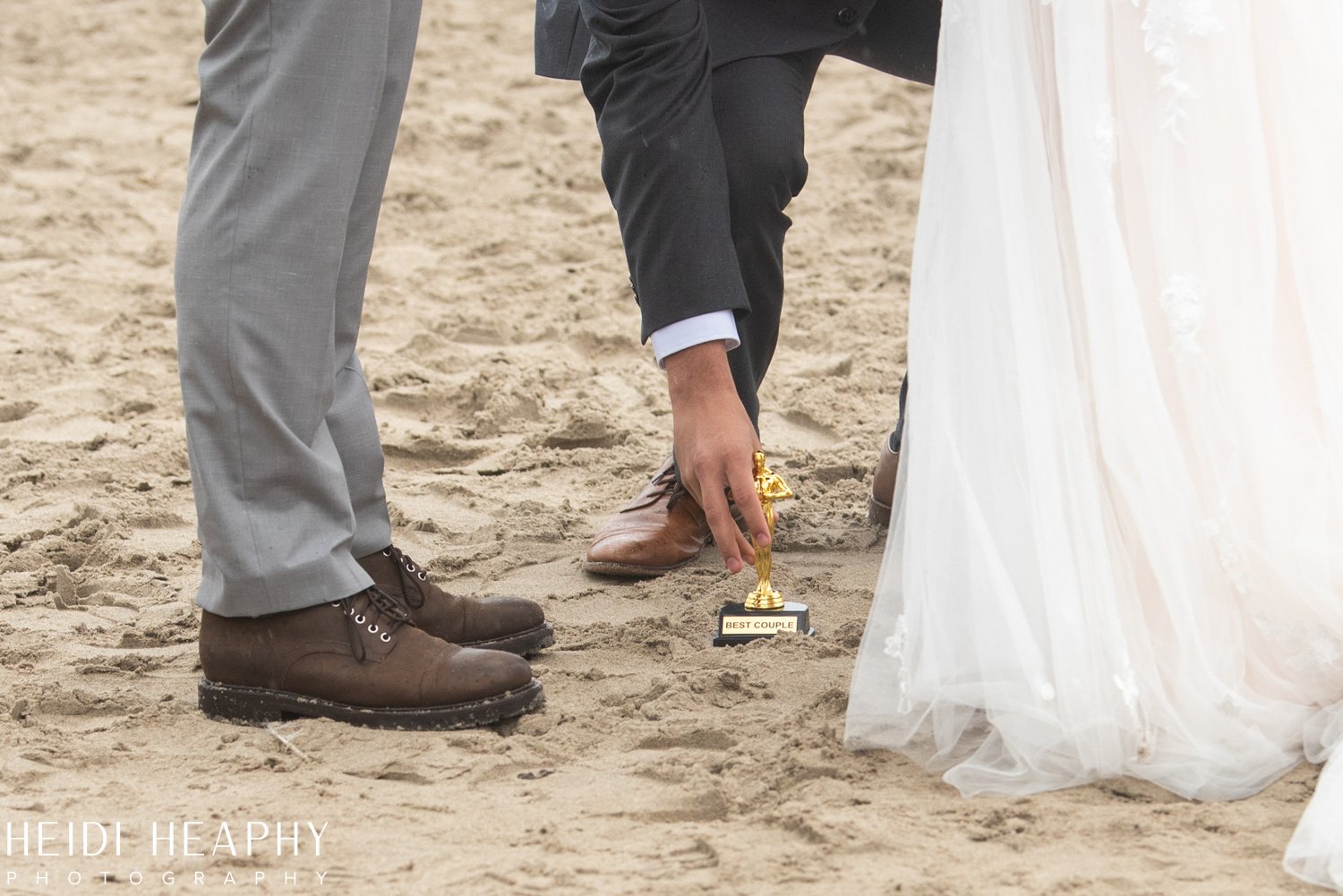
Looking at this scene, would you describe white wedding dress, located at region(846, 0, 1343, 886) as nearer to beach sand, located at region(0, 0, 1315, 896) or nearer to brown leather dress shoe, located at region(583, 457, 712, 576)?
beach sand, located at region(0, 0, 1315, 896)

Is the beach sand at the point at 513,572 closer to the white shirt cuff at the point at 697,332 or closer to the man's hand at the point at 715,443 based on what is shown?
the man's hand at the point at 715,443

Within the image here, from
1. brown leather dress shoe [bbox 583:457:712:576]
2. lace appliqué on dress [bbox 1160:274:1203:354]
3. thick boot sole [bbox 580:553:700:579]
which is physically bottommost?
thick boot sole [bbox 580:553:700:579]

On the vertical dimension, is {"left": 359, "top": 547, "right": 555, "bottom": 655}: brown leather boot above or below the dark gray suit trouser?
below

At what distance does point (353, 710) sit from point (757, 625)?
1.77ft

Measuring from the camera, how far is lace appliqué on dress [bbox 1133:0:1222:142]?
1.51m

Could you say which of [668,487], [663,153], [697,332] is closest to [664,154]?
[663,153]

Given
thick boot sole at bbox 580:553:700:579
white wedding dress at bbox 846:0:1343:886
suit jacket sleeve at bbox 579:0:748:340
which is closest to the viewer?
white wedding dress at bbox 846:0:1343:886

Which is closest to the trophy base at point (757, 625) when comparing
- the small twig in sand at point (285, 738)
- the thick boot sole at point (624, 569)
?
the thick boot sole at point (624, 569)

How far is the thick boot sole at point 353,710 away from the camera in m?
1.66

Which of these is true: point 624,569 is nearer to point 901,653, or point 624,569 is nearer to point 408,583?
point 408,583

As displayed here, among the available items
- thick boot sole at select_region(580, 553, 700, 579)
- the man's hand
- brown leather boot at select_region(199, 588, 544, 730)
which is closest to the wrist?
the man's hand

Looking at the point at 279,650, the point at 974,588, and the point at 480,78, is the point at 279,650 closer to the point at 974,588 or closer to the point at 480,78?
the point at 974,588

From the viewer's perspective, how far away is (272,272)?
156 cm

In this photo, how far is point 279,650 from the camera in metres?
1.67
